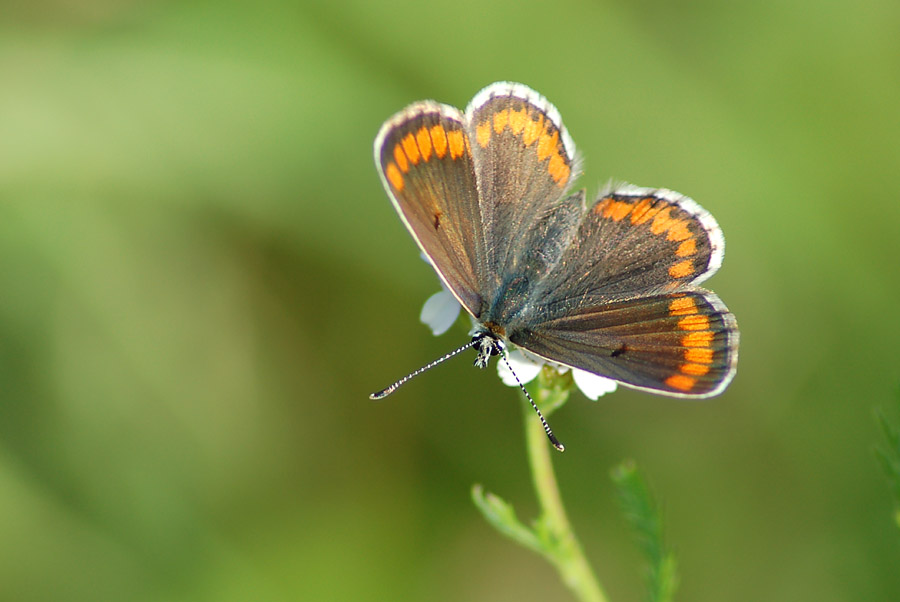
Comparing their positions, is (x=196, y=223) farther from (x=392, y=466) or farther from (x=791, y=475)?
(x=791, y=475)

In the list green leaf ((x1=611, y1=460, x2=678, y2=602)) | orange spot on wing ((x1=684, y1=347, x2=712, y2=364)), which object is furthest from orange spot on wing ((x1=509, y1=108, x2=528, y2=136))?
green leaf ((x1=611, y1=460, x2=678, y2=602))

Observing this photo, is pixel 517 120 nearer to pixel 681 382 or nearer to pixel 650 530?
pixel 681 382

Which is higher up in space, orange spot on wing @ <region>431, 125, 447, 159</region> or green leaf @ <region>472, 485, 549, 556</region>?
orange spot on wing @ <region>431, 125, 447, 159</region>

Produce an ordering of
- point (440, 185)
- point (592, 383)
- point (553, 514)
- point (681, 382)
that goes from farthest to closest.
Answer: point (440, 185), point (592, 383), point (553, 514), point (681, 382)

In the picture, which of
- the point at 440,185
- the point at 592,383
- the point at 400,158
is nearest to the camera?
the point at 592,383

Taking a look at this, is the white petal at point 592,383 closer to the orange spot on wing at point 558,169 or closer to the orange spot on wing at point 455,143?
the orange spot on wing at point 558,169

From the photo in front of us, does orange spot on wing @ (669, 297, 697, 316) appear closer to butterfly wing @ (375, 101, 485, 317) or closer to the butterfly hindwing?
the butterfly hindwing

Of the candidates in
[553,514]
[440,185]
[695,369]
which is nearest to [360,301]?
[440,185]

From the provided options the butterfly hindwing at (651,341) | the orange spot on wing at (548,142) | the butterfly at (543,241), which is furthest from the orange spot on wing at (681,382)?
the orange spot on wing at (548,142)
